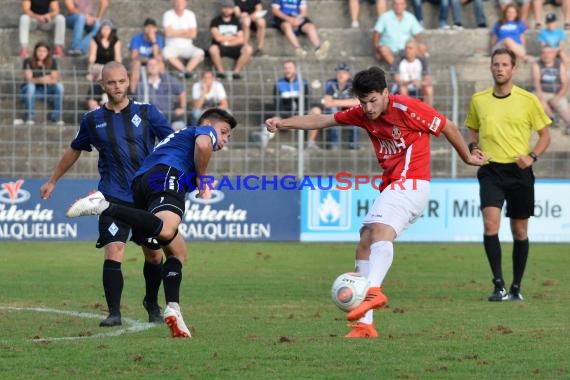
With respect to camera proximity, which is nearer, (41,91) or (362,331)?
(362,331)

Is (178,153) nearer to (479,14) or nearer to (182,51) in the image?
(182,51)

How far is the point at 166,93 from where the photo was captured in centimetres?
2081

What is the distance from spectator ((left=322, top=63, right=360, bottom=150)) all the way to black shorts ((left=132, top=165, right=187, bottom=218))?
1132 centimetres

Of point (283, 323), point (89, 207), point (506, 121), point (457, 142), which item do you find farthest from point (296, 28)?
point (89, 207)

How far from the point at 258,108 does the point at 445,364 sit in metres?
13.4

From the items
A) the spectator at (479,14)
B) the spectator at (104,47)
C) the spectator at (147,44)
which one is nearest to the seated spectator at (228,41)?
the spectator at (147,44)

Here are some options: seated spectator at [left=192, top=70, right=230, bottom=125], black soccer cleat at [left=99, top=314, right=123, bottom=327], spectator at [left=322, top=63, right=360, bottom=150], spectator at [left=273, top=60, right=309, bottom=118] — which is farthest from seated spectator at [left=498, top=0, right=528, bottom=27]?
black soccer cleat at [left=99, top=314, right=123, bottom=327]

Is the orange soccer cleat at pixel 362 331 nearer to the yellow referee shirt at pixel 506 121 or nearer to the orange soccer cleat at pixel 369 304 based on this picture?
the orange soccer cleat at pixel 369 304

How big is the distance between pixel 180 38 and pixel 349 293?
50.6 ft

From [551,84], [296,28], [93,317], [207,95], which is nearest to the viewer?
[93,317]

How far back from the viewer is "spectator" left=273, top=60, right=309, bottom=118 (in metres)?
20.5

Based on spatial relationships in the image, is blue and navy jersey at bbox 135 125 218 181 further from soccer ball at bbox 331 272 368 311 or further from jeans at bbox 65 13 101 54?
jeans at bbox 65 13 101 54

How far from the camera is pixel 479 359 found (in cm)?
789

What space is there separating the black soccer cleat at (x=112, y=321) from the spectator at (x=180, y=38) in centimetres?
1344
